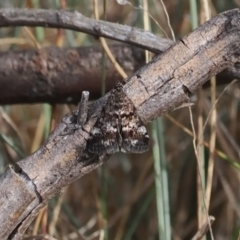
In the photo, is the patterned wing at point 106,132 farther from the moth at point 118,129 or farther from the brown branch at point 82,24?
the brown branch at point 82,24

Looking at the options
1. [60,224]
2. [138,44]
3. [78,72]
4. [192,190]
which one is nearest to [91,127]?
[138,44]

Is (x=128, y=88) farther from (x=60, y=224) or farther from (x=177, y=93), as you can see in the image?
(x=60, y=224)

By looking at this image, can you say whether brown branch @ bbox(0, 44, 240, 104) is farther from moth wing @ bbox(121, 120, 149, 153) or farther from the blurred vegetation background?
moth wing @ bbox(121, 120, 149, 153)

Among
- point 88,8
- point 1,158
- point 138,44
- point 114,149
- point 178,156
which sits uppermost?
point 88,8

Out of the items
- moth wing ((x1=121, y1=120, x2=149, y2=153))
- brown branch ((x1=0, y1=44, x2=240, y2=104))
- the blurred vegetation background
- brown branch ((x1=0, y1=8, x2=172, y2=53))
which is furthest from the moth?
the blurred vegetation background

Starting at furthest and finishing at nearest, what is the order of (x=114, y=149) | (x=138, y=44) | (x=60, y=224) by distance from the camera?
1. (x=60, y=224)
2. (x=138, y=44)
3. (x=114, y=149)

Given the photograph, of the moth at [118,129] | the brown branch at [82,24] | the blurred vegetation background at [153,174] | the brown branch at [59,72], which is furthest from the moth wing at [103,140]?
the blurred vegetation background at [153,174]

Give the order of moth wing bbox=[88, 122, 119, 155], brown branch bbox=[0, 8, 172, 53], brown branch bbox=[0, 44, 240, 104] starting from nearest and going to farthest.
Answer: moth wing bbox=[88, 122, 119, 155], brown branch bbox=[0, 8, 172, 53], brown branch bbox=[0, 44, 240, 104]
